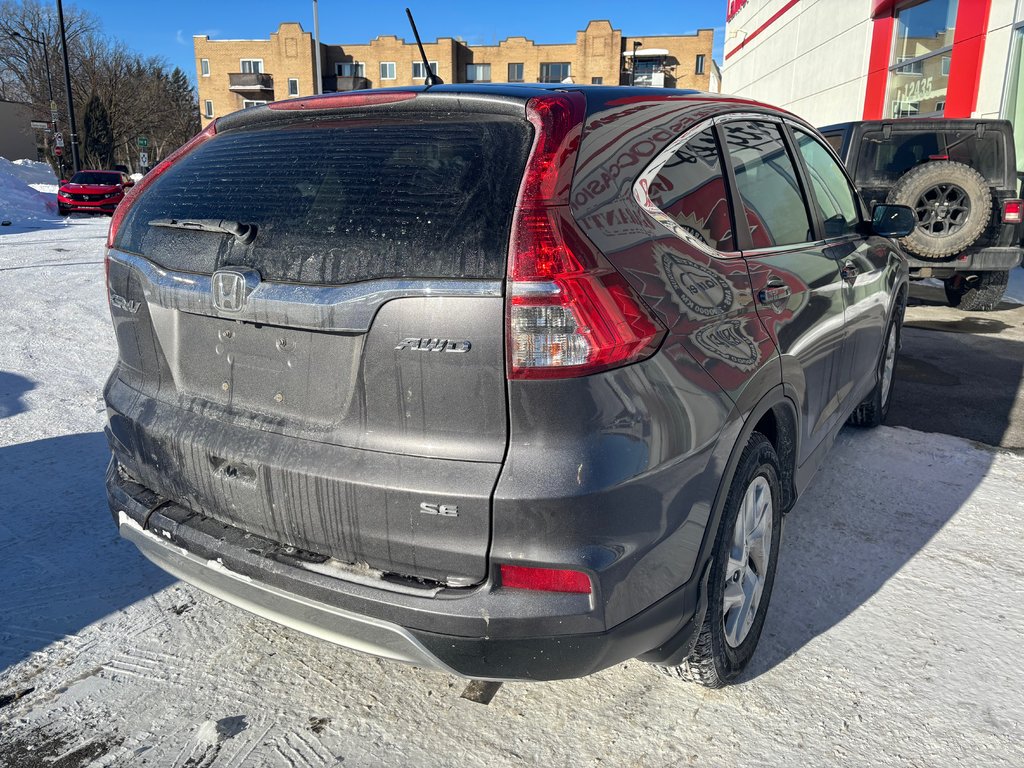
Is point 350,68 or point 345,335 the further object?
point 350,68

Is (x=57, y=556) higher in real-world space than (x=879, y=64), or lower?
lower

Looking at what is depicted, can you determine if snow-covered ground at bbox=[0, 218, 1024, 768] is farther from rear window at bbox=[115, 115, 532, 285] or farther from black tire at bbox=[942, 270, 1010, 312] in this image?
black tire at bbox=[942, 270, 1010, 312]

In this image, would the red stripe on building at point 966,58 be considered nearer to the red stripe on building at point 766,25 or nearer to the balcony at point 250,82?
the red stripe on building at point 766,25

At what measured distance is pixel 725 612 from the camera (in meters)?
2.36

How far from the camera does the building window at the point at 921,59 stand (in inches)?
586

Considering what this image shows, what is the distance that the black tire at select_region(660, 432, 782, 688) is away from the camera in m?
2.21

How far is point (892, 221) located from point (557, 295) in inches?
108

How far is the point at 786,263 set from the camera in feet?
8.86

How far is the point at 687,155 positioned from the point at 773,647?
1.66m

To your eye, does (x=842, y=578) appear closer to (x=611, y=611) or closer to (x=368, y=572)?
(x=611, y=611)

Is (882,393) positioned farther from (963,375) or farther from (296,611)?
(296,611)

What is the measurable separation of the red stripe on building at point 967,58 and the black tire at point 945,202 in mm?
7892

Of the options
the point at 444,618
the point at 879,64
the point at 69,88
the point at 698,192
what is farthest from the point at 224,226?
the point at 69,88

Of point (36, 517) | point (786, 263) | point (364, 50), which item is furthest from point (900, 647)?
point (364, 50)
